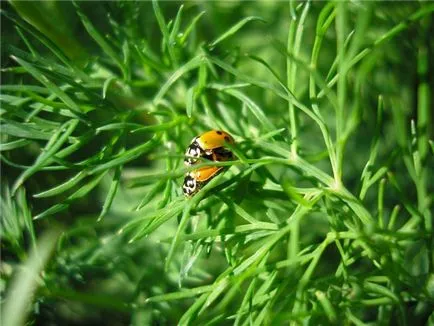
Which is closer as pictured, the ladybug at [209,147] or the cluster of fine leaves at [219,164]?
the cluster of fine leaves at [219,164]

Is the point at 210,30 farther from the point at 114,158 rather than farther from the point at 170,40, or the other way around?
the point at 114,158

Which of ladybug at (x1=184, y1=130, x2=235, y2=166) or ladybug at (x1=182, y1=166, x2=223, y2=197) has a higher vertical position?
ladybug at (x1=184, y1=130, x2=235, y2=166)

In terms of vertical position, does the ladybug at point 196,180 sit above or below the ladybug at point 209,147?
below

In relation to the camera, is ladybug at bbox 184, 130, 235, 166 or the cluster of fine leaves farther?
ladybug at bbox 184, 130, 235, 166

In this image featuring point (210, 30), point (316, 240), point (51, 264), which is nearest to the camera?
point (51, 264)

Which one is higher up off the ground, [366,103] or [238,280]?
[238,280]

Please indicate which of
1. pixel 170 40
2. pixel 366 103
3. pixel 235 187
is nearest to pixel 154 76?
pixel 170 40
